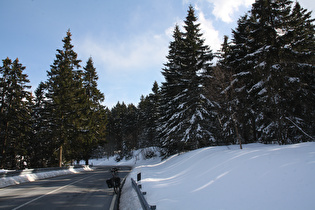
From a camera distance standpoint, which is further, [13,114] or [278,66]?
[13,114]

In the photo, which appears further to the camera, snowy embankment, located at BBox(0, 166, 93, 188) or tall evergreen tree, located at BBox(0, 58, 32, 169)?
tall evergreen tree, located at BBox(0, 58, 32, 169)

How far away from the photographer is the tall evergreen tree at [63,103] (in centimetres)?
2281

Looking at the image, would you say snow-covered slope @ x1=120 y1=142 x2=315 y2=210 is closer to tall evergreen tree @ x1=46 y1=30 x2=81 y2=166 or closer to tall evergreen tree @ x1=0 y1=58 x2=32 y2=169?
tall evergreen tree @ x1=46 y1=30 x2=81 y2=166

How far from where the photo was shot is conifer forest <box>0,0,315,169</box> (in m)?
15.8

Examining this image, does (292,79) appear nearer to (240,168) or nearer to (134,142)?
(240,168)

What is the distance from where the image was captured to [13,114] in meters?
22.3

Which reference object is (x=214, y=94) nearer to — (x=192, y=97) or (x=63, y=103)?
(x=192, y=97)

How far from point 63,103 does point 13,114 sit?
5868 millimetres

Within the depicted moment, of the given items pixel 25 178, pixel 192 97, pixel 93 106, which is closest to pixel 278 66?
pixel 192 97

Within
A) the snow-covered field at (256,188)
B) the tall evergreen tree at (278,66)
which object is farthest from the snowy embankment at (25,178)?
the tall evergreen tree at (278,66)

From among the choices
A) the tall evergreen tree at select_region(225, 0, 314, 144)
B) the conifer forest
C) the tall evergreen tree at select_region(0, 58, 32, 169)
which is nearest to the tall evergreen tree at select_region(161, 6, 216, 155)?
the conifer forest

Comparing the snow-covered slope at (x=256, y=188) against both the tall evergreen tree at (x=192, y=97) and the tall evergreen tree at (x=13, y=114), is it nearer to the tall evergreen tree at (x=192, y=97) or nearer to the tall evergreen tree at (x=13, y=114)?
the tall evergreen tree at (x=192, y=97)

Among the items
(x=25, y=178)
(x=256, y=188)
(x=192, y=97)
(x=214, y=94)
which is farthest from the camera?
(x=192, y=97)

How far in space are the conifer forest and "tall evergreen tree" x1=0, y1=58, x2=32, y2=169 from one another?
0.33 ft
